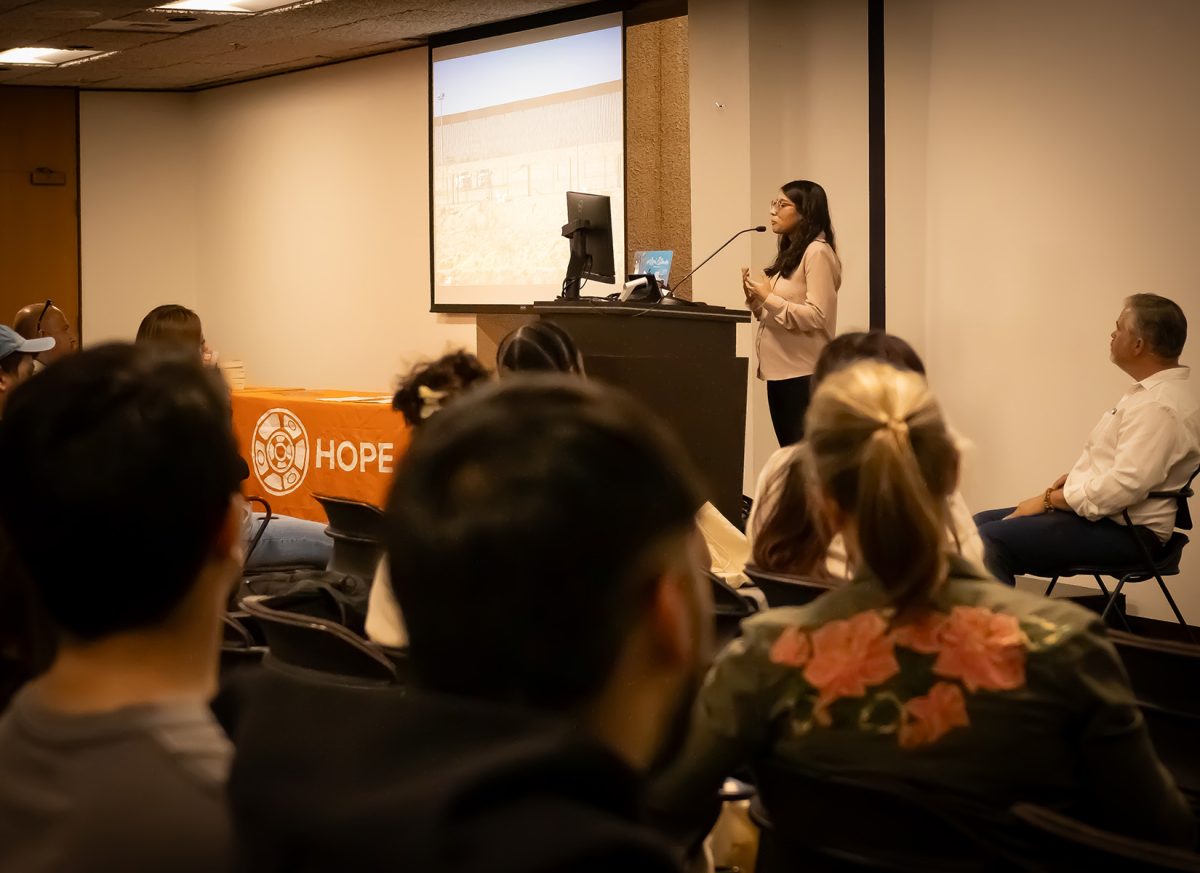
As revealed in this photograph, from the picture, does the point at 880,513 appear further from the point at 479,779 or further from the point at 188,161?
the point at 188,161

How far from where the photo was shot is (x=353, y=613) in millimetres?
3061

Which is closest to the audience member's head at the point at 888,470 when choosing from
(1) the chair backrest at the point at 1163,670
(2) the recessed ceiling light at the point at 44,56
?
(1) the chair backrest at the point at 1163,670

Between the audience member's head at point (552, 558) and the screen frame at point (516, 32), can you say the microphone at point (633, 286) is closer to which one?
the screen frame at point (516, 32)

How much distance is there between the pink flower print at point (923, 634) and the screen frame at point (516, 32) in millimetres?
5106

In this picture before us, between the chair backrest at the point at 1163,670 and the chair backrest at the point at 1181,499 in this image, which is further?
the chair backrest at the point at 1181,499

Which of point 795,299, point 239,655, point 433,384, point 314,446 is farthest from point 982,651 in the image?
point 314,446

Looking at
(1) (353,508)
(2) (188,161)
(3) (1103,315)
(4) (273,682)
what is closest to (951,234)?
(3) (1103,315)

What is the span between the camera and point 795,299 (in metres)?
5.85

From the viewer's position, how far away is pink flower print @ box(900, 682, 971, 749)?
1561mm

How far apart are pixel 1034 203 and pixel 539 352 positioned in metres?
3.33

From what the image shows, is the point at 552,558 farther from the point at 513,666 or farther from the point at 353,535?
the point at 353,535

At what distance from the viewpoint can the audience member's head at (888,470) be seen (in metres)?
1.60

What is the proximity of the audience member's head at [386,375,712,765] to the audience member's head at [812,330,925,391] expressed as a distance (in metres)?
2.22

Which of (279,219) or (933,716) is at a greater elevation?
(279,219)
